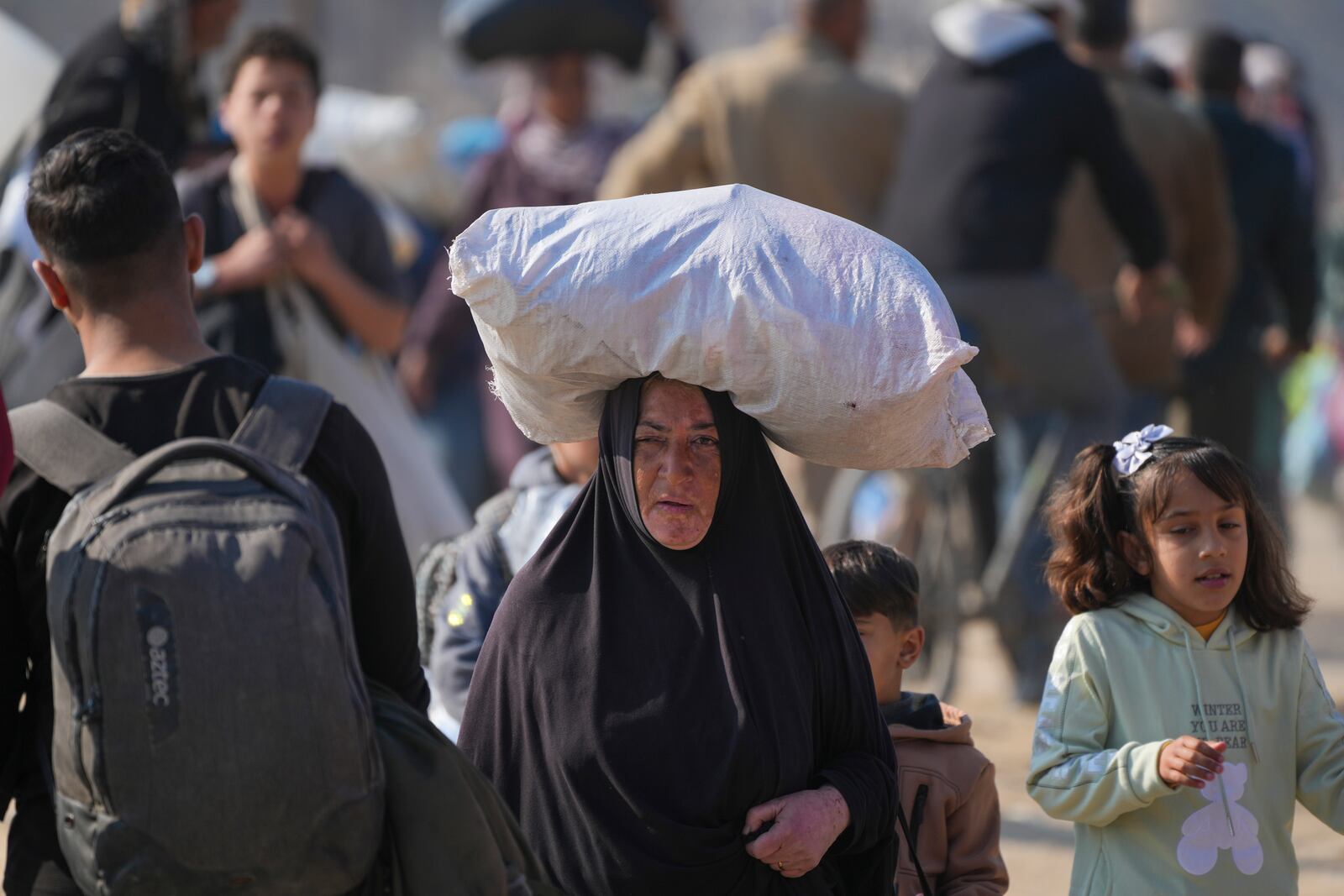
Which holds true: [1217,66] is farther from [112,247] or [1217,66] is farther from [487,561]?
[112,247]

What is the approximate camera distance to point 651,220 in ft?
9.29

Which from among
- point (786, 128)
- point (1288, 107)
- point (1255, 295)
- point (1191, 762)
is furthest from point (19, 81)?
point (1288, 107)

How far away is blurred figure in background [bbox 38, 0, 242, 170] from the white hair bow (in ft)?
10.5

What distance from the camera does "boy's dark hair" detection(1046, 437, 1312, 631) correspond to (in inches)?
130

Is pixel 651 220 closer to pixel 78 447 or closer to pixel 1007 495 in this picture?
pixel 78 447

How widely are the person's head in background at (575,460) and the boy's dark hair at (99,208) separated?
1.22 metres

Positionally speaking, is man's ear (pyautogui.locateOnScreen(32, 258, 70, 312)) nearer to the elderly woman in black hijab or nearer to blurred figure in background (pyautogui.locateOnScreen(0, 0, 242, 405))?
the elderly woman in black hijab

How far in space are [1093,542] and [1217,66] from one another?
6243mm

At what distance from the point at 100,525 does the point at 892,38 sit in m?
25.0

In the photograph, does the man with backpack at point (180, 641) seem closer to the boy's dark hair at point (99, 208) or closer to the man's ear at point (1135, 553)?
the boy's dark hair at point (99, 208)

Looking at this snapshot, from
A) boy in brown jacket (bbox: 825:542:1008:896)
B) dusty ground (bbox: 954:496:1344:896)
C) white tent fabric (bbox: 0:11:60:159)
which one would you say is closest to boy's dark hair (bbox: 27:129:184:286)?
boy in brown jacket (bbox: 825:542:1008:896)

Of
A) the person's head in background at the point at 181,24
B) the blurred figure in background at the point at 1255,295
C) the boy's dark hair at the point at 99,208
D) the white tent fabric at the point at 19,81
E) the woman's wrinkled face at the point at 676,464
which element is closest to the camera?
the boy's dark hair at the point at 99,208

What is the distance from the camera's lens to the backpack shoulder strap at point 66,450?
8.38 ft

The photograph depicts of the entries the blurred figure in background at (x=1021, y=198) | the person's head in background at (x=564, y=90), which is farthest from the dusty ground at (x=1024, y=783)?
the person's head in background at (x=564, y=90)
